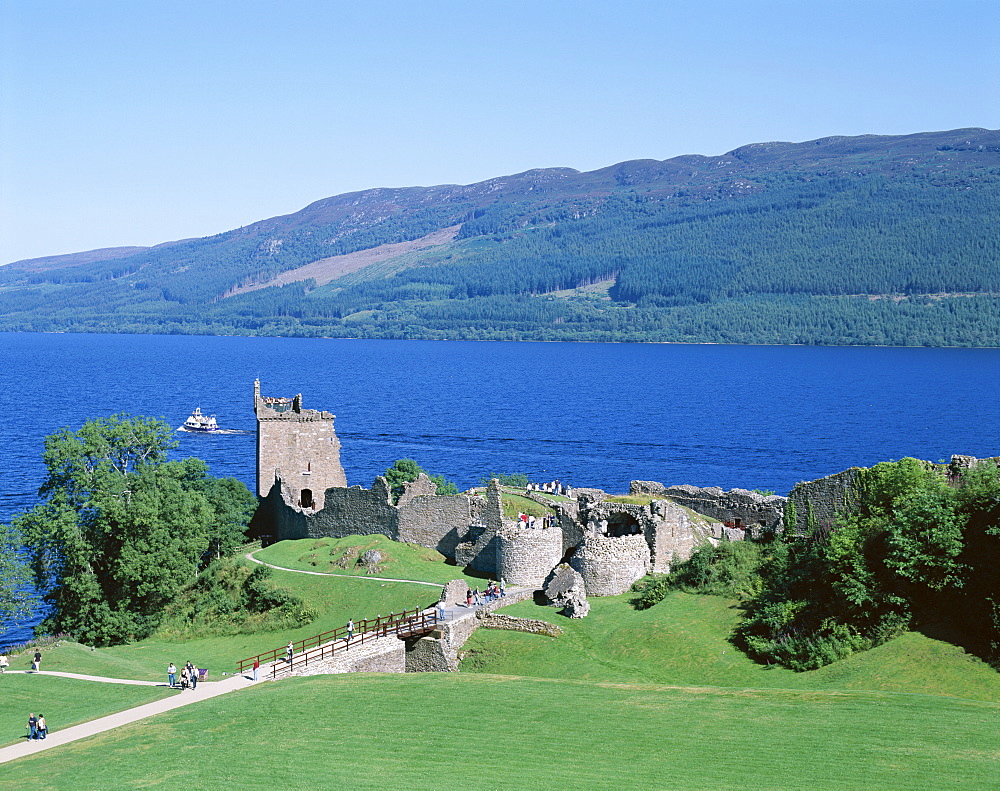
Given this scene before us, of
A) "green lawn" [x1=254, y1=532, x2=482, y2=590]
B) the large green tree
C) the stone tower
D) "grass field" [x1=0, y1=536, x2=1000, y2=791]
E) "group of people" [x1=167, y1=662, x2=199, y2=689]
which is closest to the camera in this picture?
"grass field" [x1=0, y1=536, x2=1000, y2=791]

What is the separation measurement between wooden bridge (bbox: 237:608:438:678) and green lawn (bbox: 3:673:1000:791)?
219 inches

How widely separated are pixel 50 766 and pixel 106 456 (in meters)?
32.8

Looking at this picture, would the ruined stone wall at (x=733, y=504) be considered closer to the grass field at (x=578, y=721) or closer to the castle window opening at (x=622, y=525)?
the castle window opening at (x=622, y=525)

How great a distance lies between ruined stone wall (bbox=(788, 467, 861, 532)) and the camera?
46.2 meters

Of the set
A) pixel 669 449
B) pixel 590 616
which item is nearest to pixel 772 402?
pixel 669 449

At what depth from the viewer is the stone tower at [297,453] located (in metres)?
72.4

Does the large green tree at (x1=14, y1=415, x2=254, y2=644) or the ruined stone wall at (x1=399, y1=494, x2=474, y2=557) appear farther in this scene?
the ruined stone wall at (x1=399, y1=494, x2=474, y2=557)

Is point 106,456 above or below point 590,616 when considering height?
above

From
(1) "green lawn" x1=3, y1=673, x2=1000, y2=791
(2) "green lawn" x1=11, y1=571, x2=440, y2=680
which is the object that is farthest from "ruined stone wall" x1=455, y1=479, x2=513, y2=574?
(1) "green lawn" x1=3, y1=673, x2=1000, y2=791

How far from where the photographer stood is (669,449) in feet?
432

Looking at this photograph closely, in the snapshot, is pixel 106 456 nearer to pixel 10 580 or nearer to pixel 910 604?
pixel 10 580

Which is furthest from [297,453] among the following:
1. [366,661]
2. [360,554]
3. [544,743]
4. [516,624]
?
[544,743]

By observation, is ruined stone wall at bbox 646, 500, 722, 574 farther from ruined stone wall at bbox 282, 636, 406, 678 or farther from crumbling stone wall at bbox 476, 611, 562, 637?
ruined stone wall at bbox 282, 636, 406, 678

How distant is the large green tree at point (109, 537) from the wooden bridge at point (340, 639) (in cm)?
1138
